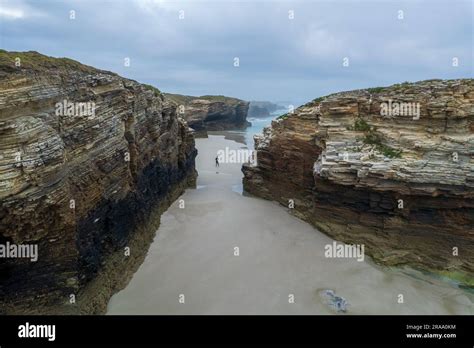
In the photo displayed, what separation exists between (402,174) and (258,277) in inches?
317

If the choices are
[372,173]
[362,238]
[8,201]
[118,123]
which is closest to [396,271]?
[362,238]

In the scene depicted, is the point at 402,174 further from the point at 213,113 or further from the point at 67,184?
the point at 213,113

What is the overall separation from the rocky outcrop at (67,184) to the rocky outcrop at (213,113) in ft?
151

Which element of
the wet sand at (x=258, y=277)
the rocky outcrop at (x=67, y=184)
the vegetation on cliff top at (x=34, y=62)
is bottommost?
the wet sand at (x=258, y=277)

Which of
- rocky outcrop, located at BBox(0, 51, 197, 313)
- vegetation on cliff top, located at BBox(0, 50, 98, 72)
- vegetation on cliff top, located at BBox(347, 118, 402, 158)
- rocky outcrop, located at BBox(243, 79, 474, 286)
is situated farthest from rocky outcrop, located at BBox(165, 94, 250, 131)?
vegetation on cliff top, located at BBox(0, 50, 98, 72)

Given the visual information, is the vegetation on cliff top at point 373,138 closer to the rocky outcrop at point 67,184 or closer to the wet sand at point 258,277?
the wet sand at point 258,277

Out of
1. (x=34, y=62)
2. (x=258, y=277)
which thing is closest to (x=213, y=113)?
(x=258, y=277)

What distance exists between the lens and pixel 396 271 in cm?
1691

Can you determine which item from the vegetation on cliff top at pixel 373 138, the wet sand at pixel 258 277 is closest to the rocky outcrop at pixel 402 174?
the vegetation on cliff top at pixel 373 138

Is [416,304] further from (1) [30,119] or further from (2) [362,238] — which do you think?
(1) [30,119]

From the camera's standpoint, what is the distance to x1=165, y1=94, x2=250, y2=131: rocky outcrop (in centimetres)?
6905

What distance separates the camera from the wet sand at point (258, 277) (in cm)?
1421

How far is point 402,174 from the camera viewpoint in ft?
53.7

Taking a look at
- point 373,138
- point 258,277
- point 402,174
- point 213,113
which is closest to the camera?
point 258,277
